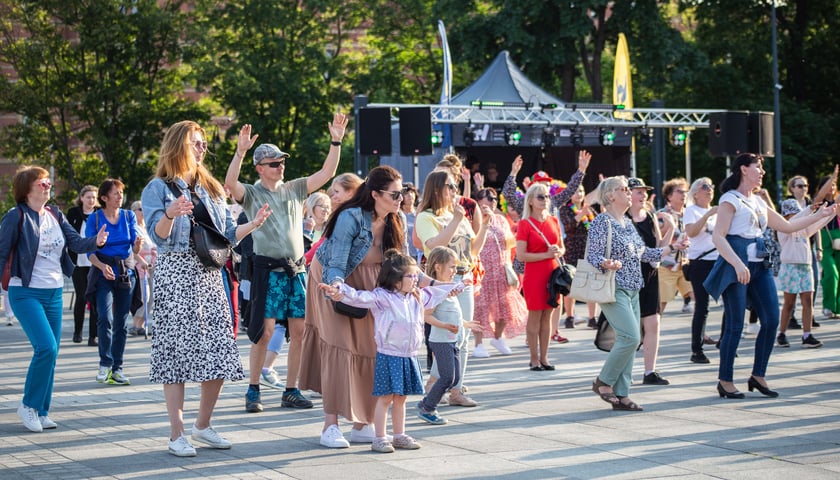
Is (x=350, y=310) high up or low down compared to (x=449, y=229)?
down

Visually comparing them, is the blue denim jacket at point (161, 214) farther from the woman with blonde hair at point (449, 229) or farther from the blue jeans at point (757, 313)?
the blue jeans at point (757, 313)

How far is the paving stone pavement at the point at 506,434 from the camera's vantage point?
22.9 ft

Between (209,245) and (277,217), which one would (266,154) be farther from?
(209,245)

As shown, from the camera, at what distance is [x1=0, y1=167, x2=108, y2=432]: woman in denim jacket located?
28.6ft

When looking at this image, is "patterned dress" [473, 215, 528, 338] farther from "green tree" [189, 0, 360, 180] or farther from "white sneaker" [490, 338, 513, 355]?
"green tree" [189, 0, 360, 180]

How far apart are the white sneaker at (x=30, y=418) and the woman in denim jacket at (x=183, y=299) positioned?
5.29 ft

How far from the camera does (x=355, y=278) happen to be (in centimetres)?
776

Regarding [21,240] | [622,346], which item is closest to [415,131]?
[622,346]

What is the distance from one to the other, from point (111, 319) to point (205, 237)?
4711mm

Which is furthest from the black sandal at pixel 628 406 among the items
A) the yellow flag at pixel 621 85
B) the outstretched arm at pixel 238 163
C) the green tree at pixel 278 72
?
the green tree at pixel 278 72

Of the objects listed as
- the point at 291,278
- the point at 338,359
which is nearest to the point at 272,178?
the point at 291,278

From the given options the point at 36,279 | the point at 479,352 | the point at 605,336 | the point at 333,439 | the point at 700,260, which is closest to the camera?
the point at 333,439

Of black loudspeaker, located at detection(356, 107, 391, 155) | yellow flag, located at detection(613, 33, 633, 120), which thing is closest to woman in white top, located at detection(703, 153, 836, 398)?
black loudspeaker, located at detection(356, 107, 391, 155)

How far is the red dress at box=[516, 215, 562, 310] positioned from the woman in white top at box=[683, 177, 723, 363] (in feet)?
4.48
